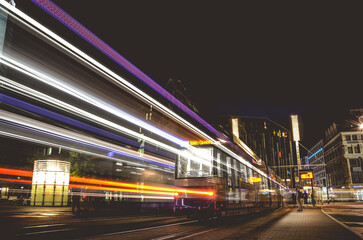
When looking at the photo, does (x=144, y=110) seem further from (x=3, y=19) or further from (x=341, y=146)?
(x=341, y=146)

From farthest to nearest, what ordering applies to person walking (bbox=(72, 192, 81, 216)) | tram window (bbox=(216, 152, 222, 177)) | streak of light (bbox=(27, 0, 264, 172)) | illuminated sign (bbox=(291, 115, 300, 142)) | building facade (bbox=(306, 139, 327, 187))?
1. building facade (bbox=(306, 139, 327, 187))
2. person walking (bbox=(72, 192, 81, 216))
3. illuminated sign (bbox=(291, 115, 300, 142))
4. tram window (bbox=(216, 152, 222, 177))
5. streak of light (bbox=(27, 0, 264, 172))

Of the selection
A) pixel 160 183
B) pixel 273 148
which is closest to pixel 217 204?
pixel 160 183

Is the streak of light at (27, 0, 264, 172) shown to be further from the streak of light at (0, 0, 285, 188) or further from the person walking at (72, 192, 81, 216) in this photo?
the person walking at (72, 192, 81, 216)

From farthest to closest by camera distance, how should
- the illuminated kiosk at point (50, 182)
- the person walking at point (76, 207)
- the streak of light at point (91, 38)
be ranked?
the illuminated kiosk at point (50, 182) < the person walking at point (76, 207) < the streak of light at point (91, 38)

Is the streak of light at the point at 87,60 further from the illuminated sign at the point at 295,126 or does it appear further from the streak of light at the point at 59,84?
the illuminated sign at the point at 295,126

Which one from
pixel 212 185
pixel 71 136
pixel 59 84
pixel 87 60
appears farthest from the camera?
pixel 71 136

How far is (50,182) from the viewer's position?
22312 mm

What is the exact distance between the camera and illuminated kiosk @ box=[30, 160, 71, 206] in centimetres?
2228

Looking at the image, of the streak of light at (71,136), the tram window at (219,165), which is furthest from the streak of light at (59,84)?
the streak of light at (71,136)

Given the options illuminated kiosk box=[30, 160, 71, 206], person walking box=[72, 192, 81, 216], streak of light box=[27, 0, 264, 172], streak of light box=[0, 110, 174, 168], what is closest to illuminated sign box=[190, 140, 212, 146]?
streak of light box=[27, 0, 264, 172]

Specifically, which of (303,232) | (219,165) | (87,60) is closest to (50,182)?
(87,60)

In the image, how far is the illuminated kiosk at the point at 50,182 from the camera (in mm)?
22281

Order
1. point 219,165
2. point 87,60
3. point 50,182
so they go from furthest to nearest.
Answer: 1. point 50,182
2. point 219,165
3. point 87,60

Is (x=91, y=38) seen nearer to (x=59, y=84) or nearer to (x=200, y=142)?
(x=59, y=84)
